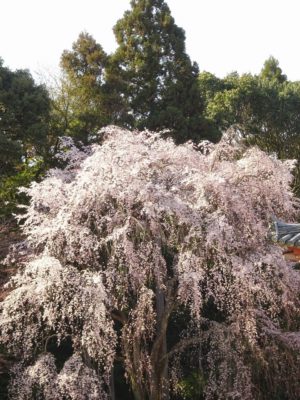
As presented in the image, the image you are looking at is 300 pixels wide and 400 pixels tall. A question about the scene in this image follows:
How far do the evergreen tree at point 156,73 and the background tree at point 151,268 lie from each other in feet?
30.6

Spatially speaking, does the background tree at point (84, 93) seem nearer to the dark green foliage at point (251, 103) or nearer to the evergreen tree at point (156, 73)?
the evergreen tree at point (156, 73)

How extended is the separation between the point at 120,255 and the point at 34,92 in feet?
25.8

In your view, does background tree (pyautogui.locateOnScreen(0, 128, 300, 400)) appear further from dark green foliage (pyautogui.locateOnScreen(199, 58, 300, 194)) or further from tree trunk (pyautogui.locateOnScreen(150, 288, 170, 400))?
dark green foliage (pyautogui.locateOnScreen(199, 58, 300, 194))

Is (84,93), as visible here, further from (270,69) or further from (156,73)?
(270,69)

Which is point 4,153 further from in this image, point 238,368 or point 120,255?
point 238,368

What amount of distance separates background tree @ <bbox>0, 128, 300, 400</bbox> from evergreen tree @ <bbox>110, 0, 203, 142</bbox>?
9.32m

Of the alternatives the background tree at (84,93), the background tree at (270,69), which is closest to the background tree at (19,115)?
the background tree at (84,93)

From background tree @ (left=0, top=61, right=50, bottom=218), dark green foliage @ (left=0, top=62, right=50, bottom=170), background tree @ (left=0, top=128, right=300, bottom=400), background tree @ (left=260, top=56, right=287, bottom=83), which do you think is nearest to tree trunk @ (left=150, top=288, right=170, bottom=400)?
background tree @ (left=0, top=128, right=300, bottom=400)

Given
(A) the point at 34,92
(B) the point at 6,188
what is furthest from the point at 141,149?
(B) the point at 6,188

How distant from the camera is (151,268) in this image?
23.0 ft

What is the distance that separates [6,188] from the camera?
14039mm

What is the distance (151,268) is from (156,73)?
1249cm

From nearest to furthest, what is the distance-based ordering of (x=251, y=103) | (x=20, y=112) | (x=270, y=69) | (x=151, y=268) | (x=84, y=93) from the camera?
(x=151, y=268) < (x=20, y=112) < (x=84, y=93) < (x=251, y=103) < (x=270, y=69)

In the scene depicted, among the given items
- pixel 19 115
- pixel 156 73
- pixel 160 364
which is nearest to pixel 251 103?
pixel 156 73
